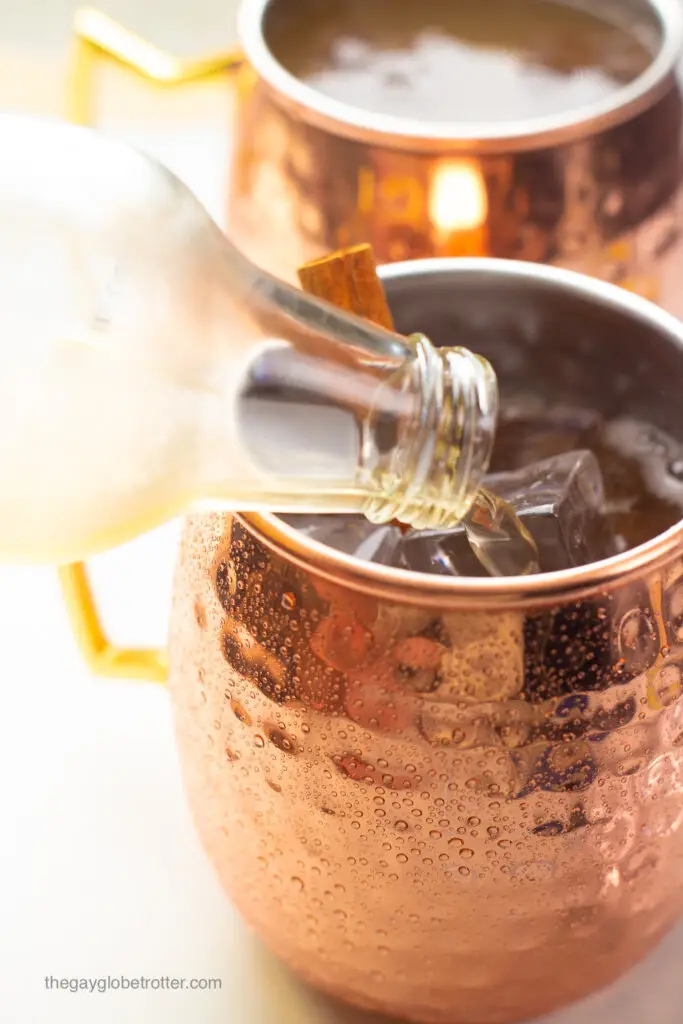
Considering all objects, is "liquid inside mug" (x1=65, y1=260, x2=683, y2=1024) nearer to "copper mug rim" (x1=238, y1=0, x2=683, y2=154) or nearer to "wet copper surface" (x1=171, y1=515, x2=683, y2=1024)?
"wet copper surface" (x1=171, y1=515, x2=683, y2=1024)

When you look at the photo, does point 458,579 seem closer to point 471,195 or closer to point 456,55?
point 471,195

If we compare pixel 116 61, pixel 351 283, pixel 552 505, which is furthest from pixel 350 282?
pixel 116 61

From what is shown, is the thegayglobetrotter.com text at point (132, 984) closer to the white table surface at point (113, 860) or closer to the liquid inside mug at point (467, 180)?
the white table surface at point (113, 860)

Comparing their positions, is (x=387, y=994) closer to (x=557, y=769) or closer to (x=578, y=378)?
(x=557, y=769)

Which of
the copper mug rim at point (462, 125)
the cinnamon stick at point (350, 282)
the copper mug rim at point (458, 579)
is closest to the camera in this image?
the copper mug rim at point (458, 579)

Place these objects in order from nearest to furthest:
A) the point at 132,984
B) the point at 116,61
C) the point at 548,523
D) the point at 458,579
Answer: the point at 458,579
the point at 548,523
the point at 132,984
the point at 116,61

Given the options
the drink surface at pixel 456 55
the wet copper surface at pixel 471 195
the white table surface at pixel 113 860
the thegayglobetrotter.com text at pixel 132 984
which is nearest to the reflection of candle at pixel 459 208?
the wet copper surface at pixel 471 195
